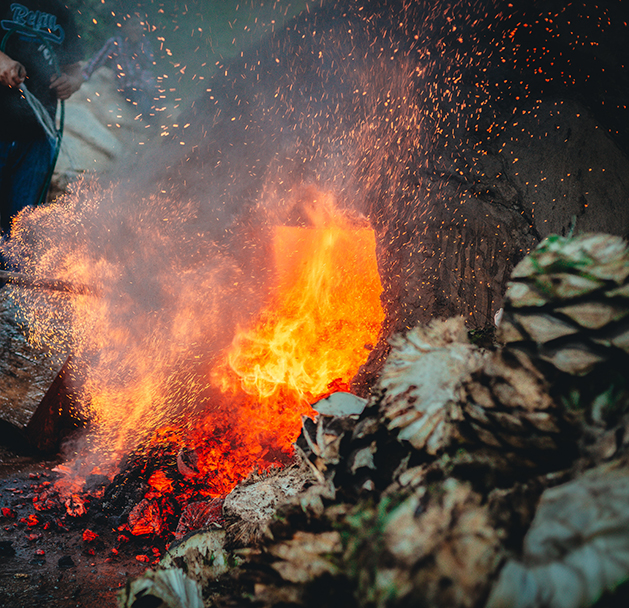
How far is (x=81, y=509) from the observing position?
3.09m

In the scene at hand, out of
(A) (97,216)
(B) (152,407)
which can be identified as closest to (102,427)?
(B) (152,407)

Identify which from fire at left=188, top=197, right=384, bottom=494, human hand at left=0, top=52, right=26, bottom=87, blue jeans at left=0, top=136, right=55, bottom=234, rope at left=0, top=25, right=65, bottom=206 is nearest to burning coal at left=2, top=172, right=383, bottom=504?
fire at left=188, top=197, right=384, bottom=494

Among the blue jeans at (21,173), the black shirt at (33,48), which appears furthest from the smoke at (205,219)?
the black shirt at (33,48)

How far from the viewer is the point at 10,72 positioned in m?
5.32

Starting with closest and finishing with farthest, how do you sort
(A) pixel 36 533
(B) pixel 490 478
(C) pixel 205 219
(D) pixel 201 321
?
(B) pixel 490 478, (A) pixel 36 533, (D) pixel 201 321, (C) pixel 205 219

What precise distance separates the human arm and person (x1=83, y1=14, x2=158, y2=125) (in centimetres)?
14

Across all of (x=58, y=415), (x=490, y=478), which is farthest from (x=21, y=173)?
(x=490, y=478)

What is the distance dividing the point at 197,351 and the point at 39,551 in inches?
94.7

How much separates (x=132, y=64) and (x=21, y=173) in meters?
2.81

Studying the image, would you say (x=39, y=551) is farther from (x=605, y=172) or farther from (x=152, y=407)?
(x=605, y=172)

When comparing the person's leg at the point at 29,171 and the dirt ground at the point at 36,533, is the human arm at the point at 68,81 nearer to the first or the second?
the person's leg at the point at 29,171

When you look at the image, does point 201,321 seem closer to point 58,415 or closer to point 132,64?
point 58,415

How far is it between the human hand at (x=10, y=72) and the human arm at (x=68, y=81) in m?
0.41

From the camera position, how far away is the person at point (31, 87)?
17.6 ft
